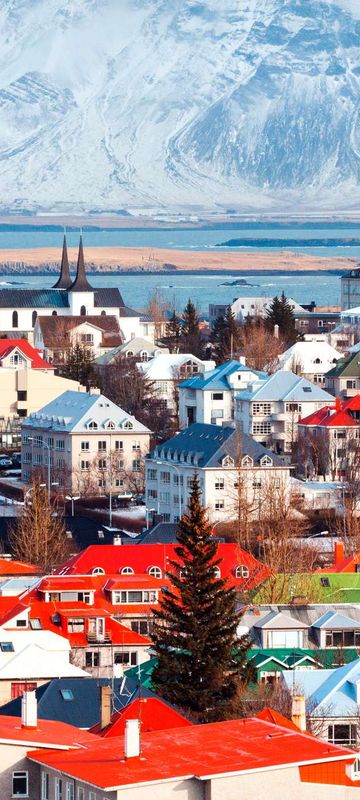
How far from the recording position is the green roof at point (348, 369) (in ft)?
290

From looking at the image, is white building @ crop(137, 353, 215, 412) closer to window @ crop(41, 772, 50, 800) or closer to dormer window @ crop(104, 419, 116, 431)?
dormer window @ crop(104, 419, 116, 431)

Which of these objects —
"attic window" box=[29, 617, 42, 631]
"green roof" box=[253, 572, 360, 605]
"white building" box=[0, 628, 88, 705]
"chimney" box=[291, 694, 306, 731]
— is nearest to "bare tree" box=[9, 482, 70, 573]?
"green roof" box=[253, 572, 360, 605]

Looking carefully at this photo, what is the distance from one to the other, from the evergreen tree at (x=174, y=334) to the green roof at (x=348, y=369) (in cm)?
1876

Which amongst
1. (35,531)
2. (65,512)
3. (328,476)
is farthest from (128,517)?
(35,531)

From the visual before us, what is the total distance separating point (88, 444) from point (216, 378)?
10508 millimetres

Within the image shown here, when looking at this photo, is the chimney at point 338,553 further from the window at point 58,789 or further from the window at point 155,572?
the window at point 58,789

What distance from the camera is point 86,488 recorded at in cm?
7294

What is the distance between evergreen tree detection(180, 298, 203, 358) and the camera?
109 metres

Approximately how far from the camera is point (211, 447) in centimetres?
7062

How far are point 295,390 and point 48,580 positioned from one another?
37.3m

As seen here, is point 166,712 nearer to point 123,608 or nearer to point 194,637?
point 194,637

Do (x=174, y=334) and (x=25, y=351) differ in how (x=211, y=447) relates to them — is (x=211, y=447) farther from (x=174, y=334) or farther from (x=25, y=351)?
(x=174, y=334)

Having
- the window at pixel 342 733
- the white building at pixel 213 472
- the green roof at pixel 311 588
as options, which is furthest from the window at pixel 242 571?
the white building at pixel 213 472

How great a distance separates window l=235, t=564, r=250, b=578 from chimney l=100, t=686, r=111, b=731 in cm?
1801
